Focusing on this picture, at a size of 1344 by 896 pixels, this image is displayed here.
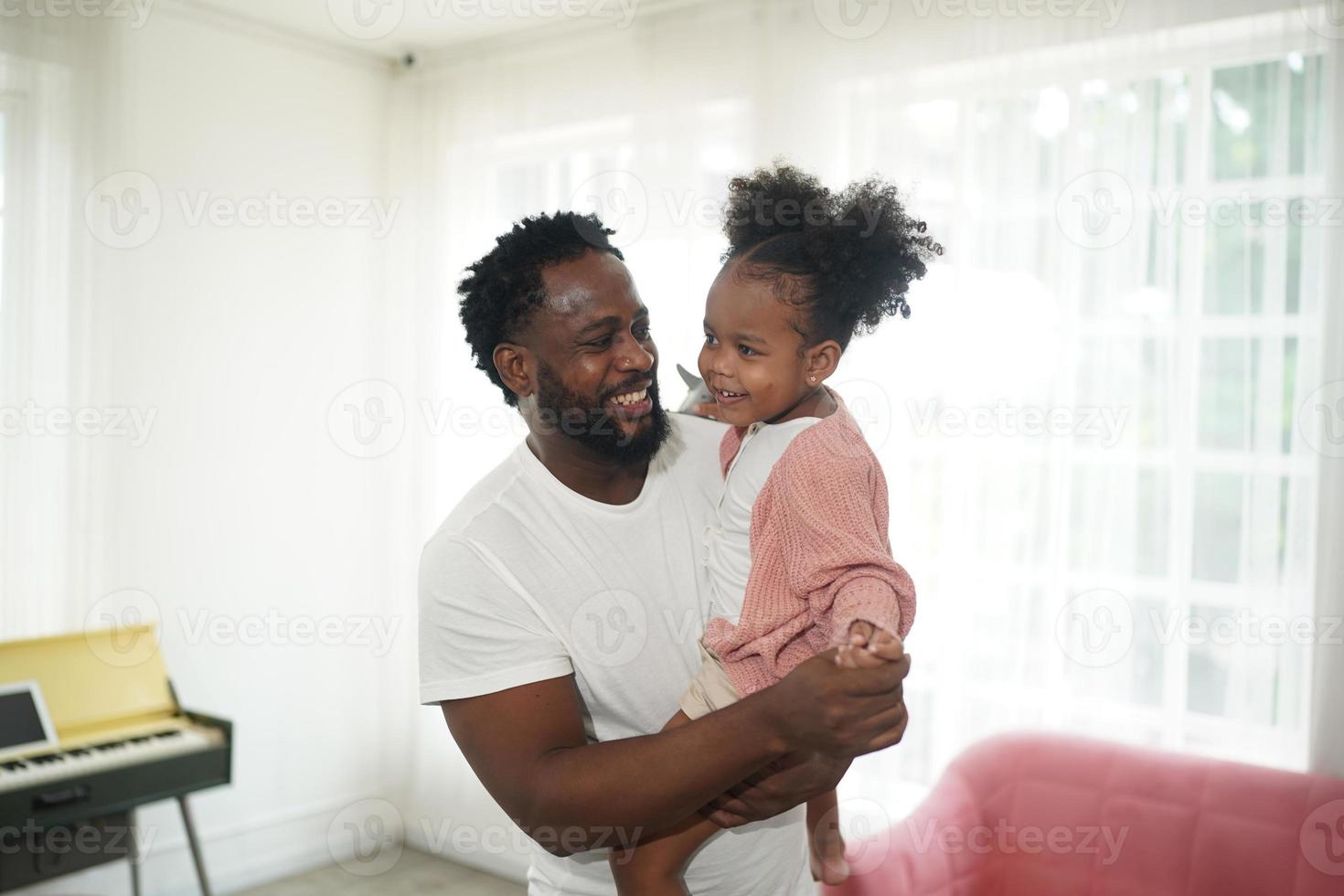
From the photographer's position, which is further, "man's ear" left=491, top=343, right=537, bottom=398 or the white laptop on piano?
the white laptop on piano

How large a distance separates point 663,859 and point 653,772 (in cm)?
26

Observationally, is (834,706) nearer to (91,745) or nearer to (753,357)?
(753,357)

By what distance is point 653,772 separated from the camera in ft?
4.54

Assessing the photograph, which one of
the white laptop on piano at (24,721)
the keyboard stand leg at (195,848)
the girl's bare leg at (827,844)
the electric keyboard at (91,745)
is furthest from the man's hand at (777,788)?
the keyboard stand leg at (195,848)

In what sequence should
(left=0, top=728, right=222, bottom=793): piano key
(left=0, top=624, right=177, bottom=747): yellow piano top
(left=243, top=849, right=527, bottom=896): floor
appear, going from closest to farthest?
(left=0, top=728, right=222, bottom=793): piano key → (left=0, top=624, right=177, bottom=747): yellow piano top → (left=243, top=849, right=527, bottom=896): floor

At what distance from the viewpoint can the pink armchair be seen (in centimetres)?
271

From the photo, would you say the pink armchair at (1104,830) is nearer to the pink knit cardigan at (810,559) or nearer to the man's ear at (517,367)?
the pink knit cardigan at (810,559)

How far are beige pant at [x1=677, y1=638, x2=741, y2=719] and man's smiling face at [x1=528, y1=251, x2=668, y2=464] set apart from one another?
0.35 m

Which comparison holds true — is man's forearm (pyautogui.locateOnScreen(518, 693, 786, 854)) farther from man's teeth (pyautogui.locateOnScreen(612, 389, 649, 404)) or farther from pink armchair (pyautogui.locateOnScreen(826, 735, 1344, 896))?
pink armchair (pyautogui.locateOnScreen(826, 735, 1344, 896))

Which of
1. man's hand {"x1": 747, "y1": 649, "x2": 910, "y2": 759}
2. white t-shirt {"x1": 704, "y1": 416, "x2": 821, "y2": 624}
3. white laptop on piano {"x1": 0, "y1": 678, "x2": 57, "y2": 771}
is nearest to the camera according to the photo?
man's hand {"x1": 747, "y1": 649, "x2": 910, "y2": 759}

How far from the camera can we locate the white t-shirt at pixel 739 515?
5.42ft

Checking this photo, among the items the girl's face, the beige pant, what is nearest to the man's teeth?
the girl's face

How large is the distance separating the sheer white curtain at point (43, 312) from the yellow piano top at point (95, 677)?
0.31 m

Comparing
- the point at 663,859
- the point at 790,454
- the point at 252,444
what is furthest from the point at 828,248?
the point at 252,444
